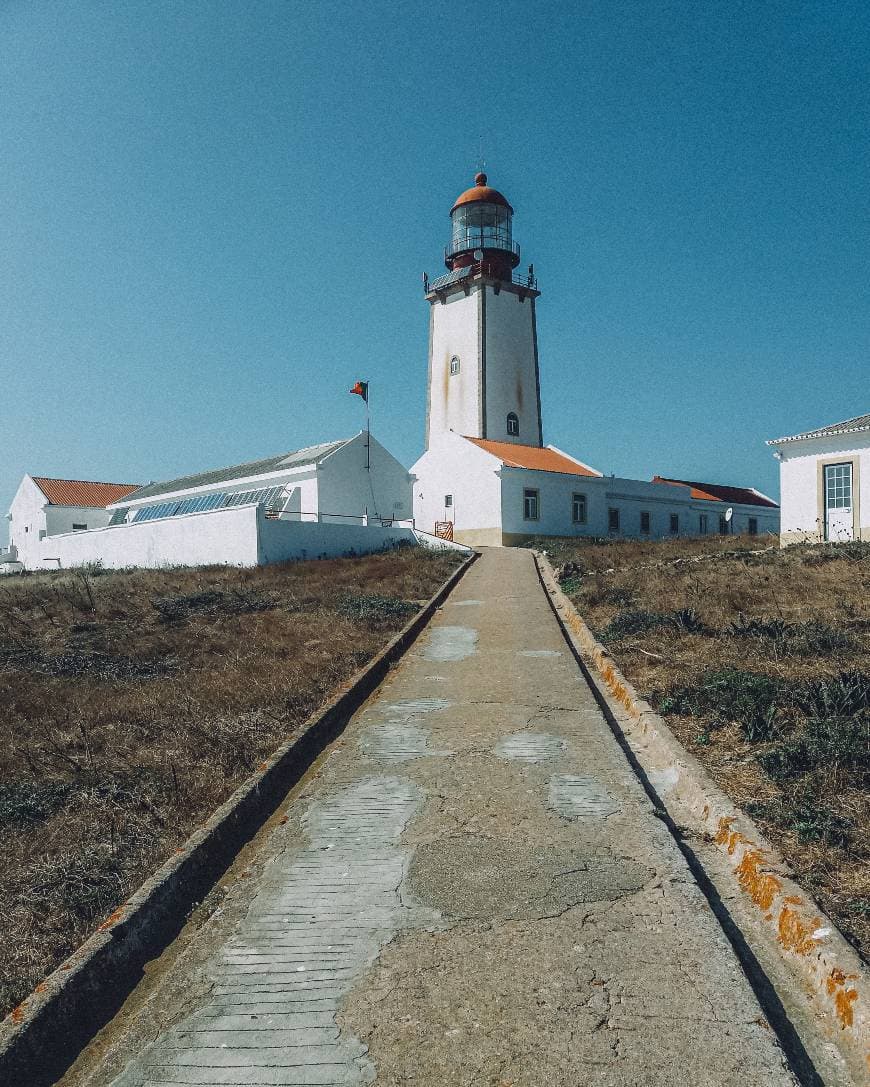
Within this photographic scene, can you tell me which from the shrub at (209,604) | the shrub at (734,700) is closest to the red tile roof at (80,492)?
the shrub at (209,604)

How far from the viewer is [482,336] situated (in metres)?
33.8

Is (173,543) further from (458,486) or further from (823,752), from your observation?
(823,752)

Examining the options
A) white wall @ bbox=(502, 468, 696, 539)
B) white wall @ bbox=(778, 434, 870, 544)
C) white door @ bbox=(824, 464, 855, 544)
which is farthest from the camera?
white wall @ bbox=(502, 468, 696, 539)

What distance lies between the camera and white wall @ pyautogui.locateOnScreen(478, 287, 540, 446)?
34.1 meters

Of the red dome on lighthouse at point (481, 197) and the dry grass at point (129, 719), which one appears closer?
the dry grass at point (129, 719)

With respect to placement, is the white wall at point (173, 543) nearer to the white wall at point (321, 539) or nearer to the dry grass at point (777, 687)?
the white wall at point (321, 539)

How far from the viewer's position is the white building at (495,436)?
99.3ft

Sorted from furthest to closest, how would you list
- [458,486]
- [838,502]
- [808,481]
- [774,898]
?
[458,486], [808,481], [838,502], [774,898]

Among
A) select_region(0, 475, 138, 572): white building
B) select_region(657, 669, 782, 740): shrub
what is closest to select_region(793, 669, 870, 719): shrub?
select_region(657, 669, 782, 740): shrub

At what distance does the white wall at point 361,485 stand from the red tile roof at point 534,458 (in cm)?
368

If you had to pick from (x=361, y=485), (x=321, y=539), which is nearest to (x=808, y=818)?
(x=321, y=539)

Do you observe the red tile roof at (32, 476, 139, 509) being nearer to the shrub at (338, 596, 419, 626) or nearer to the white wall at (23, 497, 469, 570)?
the white wall at (23, 497, 469, 570)

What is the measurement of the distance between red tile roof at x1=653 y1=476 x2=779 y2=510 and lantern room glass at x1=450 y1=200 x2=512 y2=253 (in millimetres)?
13789

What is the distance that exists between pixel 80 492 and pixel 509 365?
24845 millimetres
